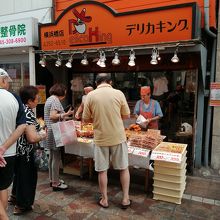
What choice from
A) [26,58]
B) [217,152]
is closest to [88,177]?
[217,152]

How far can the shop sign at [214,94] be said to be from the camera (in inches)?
220

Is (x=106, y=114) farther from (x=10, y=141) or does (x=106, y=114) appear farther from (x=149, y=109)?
(x=149, y=109)

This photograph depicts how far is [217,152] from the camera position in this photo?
19.0ft

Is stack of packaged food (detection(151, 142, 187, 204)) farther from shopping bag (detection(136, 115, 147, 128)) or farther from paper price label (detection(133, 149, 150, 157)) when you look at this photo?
shopping bag (detection(136, 115, 147, 128))

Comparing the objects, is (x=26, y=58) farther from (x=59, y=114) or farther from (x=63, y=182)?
(x=63, y=182)

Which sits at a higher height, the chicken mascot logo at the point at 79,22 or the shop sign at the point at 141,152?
the chicken mascot logo at the point at 79,22

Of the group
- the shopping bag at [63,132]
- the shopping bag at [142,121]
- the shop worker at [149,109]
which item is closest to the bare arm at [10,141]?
the shopping bag at [63,132]


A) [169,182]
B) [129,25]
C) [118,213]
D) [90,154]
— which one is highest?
[129,25]

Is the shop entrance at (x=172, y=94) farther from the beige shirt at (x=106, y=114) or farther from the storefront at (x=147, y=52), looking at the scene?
the beige shirt at (x=106, y=114)

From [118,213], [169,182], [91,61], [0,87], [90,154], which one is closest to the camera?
[0,87]

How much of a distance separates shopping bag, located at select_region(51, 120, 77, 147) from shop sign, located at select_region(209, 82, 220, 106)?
3.16 metres

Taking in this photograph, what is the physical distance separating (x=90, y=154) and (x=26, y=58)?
4.09 metres

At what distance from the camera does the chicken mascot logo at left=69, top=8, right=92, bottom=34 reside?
6.01m

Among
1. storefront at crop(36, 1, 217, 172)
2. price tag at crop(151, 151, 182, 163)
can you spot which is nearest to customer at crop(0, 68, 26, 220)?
price tag at crop(151, 151, 182, 163)
